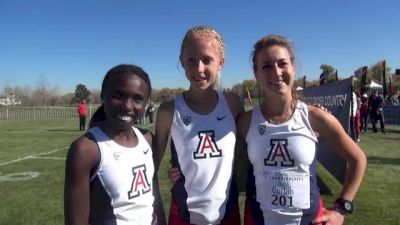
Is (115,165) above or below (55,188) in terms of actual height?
above

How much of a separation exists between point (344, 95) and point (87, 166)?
5.63m

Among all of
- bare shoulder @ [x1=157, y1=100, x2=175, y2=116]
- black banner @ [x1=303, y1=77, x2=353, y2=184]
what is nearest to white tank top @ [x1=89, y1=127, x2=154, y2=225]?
bare shoulder @ [x1=157, y1=100, x2=175, y2=116]

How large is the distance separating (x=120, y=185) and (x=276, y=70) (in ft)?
3.64

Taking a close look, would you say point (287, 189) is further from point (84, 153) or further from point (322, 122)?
point (84, 153)

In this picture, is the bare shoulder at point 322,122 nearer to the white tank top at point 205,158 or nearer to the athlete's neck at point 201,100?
the white tank top at point 205,158

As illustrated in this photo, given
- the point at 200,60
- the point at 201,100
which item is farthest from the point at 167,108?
the point at 200,60

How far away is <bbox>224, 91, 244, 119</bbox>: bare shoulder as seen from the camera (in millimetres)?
2809

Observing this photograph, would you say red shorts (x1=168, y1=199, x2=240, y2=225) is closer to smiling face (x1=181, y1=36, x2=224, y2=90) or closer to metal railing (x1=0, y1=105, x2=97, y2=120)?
smiling face (x1=181, y1=36, x2=224, y2=90)

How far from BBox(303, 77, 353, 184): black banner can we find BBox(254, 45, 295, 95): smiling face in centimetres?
393

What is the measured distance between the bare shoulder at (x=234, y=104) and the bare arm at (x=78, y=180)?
1001 mm

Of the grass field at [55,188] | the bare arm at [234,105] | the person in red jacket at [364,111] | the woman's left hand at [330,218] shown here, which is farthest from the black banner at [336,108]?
the person in red jacket at [364,111]

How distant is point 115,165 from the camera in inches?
87.7

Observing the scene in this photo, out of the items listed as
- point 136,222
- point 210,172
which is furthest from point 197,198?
point 136,222

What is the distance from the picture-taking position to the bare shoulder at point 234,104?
281 centimetres
